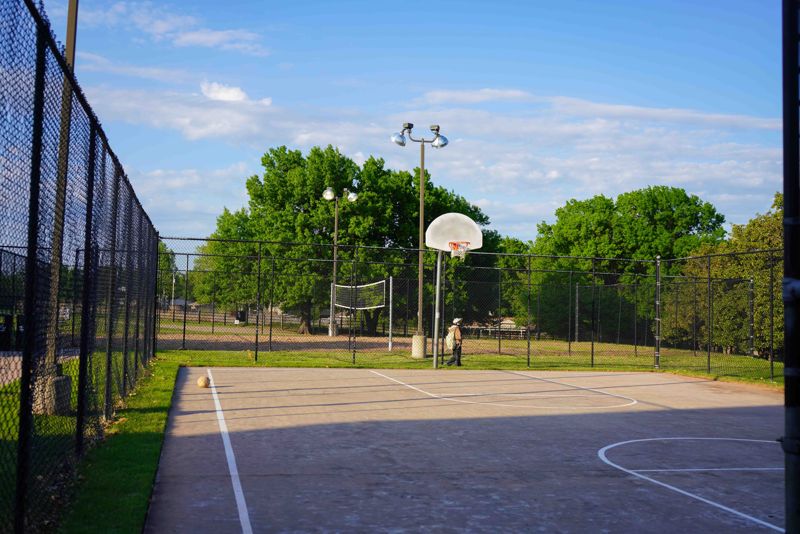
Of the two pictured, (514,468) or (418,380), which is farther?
(418,380)

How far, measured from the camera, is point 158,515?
5941 millimetres

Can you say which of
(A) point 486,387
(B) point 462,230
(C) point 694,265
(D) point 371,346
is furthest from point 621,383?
(C) point 694,265

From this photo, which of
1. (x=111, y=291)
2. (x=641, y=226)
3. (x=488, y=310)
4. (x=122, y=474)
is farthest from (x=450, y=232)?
(x=641, y=226)

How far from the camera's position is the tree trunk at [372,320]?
40.7m

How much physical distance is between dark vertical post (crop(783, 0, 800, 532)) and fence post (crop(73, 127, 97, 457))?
5.81 m

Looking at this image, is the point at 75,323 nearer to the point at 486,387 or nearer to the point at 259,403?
the point at 259,403

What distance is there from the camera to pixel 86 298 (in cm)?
739

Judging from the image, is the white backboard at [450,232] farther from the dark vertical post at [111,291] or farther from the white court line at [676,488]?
the dark vertical post at [111,291]

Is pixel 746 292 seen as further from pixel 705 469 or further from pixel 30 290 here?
pixel 30 290

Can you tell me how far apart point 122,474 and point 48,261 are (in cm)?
250

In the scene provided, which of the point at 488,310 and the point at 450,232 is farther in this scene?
the point at 488,310

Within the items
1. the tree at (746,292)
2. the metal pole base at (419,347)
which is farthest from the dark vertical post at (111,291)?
the tree at (746,292)

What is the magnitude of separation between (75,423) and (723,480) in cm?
645

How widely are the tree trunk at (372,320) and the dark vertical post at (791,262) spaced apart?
36790 millimetres
